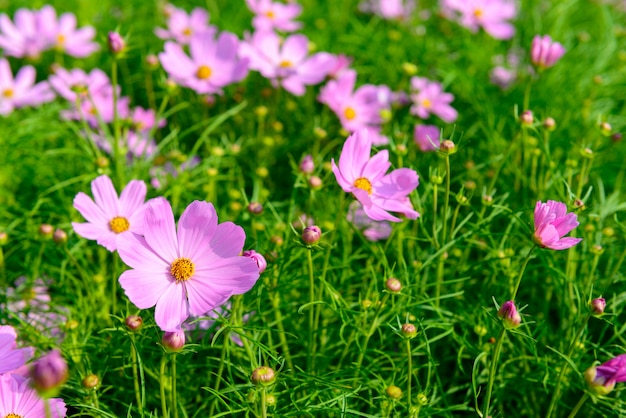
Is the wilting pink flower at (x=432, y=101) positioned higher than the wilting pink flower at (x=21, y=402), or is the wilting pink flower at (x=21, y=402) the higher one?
the wilting pink flower at (x=432, y=101)

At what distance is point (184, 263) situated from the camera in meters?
0.96

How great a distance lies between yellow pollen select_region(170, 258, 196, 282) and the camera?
3.13ft

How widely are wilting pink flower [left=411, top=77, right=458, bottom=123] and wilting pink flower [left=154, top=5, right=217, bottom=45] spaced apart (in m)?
0.63

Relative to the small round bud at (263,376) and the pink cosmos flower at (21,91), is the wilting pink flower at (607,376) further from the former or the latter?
the pink cosmos flower at (21,91)

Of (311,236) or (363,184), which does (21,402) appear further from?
(363,184)

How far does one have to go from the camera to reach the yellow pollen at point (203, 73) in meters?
1.69

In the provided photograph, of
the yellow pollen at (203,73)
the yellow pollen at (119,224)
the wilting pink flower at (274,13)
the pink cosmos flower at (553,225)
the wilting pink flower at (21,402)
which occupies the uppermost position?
the wilting pink flower at (274,13)

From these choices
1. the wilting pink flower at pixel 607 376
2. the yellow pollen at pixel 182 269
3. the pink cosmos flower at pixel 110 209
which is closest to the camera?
the wilting pink flower at pixel 607 376

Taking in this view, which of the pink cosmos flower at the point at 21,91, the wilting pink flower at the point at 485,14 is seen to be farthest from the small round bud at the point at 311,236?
the wilting pink flower at the point at 485,14

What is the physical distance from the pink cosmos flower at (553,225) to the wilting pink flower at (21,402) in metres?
0.73

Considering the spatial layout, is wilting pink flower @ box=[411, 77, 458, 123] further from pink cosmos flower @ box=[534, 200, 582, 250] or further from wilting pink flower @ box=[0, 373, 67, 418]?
wilting pink flower @ box=[0, 373, 67, 418]

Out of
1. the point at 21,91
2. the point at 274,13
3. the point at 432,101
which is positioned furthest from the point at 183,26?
the point at 432,101

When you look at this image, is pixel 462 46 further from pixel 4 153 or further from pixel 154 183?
pixel 4 153

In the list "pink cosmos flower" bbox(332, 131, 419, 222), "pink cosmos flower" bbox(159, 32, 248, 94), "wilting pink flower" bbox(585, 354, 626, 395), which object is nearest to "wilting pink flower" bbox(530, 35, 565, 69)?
"pink cosmos flower" bbox(332, 131, 419, 222)
